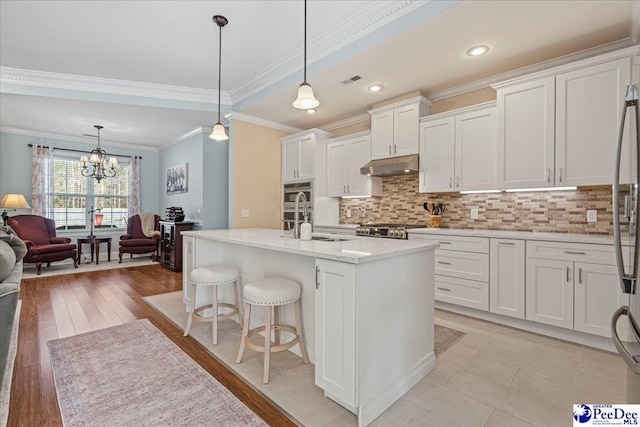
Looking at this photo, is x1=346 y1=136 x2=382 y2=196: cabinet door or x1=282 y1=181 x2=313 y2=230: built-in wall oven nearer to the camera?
x1=346 y1=136 x2=382 y2=196: cabinet door

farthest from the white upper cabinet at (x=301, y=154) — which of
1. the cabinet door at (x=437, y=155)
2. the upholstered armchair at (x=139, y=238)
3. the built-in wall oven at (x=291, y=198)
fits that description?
the upholstered armchair at (x=139, y=238)

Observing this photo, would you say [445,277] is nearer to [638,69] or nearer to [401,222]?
[401,222]

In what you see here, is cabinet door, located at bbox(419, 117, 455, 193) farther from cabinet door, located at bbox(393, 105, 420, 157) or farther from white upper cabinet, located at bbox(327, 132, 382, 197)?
white upper cabinet, located at bbox(327, 132, 382, 197)

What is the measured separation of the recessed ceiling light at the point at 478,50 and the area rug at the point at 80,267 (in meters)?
6.53

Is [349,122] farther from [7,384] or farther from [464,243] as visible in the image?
[7,384]

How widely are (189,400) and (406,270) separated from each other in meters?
1.53

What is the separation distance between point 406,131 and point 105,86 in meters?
4.09

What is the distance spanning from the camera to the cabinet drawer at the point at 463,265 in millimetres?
2883

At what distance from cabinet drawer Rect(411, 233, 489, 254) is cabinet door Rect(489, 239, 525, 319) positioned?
0.26 feet

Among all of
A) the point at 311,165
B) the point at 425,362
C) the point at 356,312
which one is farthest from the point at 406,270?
the point at 311,165

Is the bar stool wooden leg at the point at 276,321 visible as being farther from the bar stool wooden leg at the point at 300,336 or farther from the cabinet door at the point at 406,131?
the cabinet door at the point at 406,131

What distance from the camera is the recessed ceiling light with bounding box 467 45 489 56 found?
263 cm

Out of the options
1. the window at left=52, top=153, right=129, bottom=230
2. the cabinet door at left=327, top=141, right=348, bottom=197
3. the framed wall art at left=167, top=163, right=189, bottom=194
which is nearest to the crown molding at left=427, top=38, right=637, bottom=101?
the cabinet door at left=327, top=141, right=348, bottom=197

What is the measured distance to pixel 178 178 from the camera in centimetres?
644
